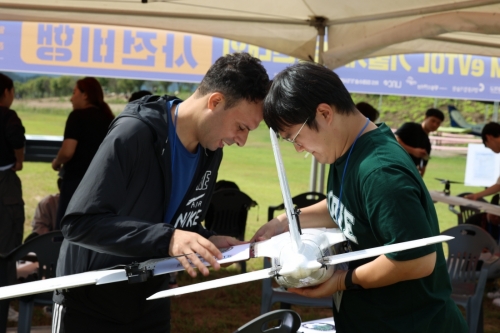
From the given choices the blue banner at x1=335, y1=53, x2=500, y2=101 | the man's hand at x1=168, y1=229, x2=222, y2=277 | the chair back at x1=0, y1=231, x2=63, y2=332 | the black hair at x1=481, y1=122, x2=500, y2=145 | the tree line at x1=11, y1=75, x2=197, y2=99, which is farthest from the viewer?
the tree line at x1=11, y1=75, x2=197, y2=99

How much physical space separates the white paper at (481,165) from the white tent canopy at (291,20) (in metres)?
5.07

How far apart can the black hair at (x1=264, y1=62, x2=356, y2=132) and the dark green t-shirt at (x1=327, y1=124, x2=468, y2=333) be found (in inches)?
4.5

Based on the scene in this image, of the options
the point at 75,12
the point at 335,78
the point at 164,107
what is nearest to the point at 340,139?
the point at 335,78

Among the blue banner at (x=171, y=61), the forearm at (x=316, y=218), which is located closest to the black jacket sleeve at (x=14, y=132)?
the blue banner at (x=171, y=61)

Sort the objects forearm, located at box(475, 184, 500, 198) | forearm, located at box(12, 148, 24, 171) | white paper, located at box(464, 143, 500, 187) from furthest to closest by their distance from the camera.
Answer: white paper, located at box(464, 143, 500, 187), forearm, located at box(475, 184, 500, 198), forearm, located at box(12, 148, 24, 171)

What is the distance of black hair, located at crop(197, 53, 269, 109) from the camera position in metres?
1.76

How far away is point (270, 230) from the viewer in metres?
1.80

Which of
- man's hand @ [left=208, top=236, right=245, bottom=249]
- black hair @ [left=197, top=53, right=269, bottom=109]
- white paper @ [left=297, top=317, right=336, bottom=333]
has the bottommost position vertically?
white paper @ [left=297, top=317, right=336, bottom=333]

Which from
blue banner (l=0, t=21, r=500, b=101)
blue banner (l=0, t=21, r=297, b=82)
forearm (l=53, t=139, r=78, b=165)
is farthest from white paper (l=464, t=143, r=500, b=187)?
forearm (l=53, t=139, r=78, b=165)

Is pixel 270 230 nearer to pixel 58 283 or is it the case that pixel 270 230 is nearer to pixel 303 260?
pixel 303 260

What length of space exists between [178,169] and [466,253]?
282 cm

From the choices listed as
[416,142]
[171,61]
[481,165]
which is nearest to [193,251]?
[171,61]

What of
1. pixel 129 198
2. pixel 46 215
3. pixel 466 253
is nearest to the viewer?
pixel 129 198

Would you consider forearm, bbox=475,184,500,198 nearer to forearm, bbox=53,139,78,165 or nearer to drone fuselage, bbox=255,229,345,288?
forearm, bbox=53,139,78,165
